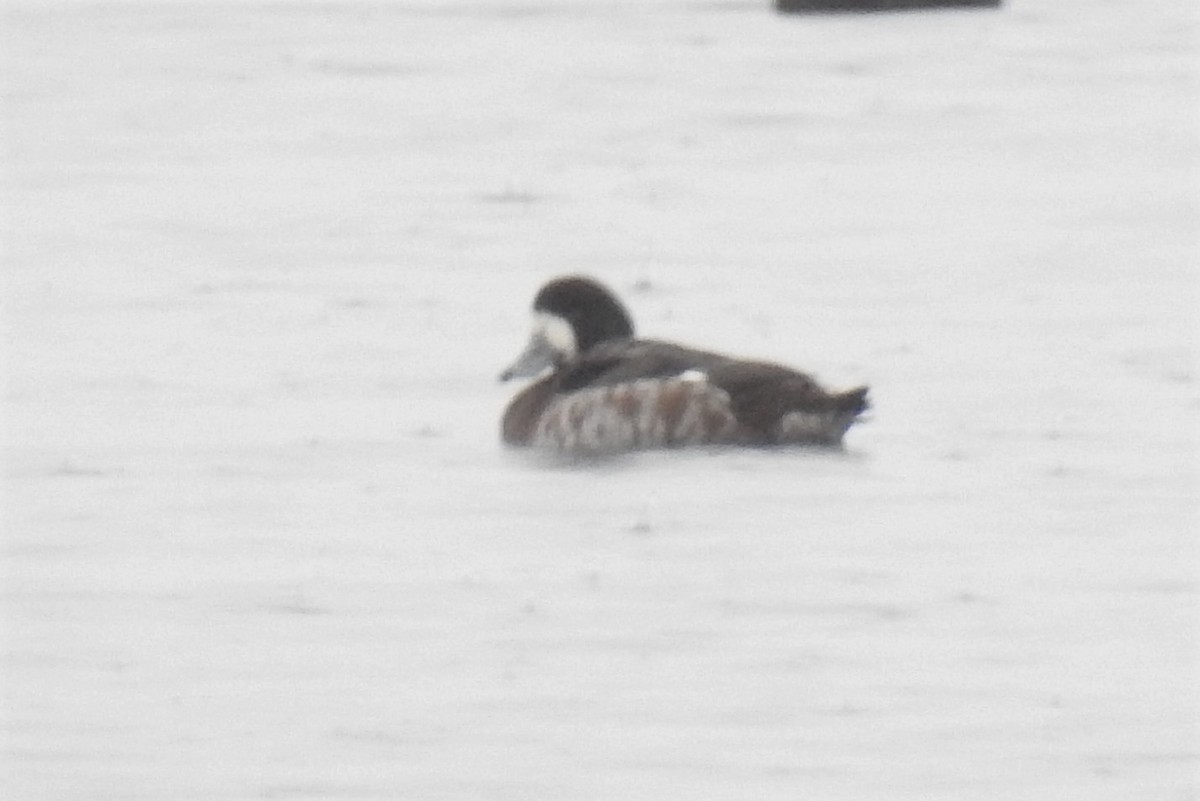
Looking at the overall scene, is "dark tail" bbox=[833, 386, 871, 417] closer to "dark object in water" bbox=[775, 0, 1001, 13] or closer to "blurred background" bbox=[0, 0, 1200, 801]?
"blurred background" bbox=[0, 0, 1200, 801]

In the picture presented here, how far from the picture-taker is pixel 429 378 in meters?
12.5

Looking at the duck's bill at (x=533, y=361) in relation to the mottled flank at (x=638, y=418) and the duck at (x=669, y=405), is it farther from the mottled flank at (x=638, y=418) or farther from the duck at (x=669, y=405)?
the mottled flank at (x=638, y=418)

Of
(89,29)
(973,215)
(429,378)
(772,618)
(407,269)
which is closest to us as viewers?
(772,618)

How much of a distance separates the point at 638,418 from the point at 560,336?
1021mm

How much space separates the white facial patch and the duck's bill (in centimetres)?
2

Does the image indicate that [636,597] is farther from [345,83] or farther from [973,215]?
[345,83]

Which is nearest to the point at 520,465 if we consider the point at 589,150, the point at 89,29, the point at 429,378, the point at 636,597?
the point at 429,378

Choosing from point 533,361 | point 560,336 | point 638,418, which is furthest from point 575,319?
point 638,418

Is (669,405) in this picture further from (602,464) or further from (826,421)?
(826,421)

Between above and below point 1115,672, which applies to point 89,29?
below

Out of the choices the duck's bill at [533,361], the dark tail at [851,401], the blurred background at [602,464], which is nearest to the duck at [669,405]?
the dark tail at [851,401]

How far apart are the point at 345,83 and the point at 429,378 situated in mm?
8863

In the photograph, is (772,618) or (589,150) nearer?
(772,618)

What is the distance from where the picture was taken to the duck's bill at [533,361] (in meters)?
12.3
